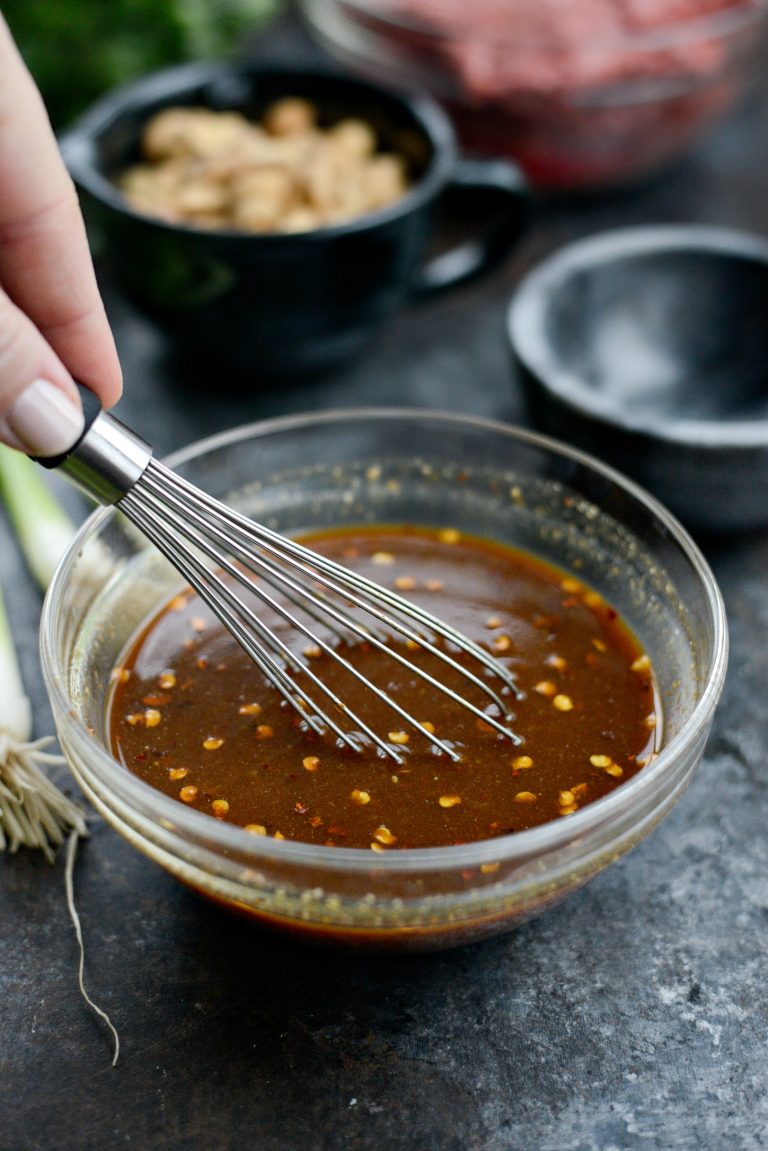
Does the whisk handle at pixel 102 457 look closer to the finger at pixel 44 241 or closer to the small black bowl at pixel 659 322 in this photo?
the finger at pixel 44 241

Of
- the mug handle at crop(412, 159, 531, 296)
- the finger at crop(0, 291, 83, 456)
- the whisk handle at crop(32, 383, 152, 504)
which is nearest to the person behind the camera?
the finger at crop(0, 291, 83, 456)

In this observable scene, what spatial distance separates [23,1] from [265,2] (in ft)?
1.81

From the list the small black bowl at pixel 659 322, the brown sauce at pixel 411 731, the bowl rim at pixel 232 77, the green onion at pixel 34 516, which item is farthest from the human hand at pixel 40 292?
the small black bowl at pixel 659 322

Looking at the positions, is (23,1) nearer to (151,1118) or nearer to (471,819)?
(471,819)

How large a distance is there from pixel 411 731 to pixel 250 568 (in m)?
0.24

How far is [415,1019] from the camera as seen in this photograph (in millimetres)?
1154

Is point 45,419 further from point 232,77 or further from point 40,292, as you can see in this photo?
point 232,77

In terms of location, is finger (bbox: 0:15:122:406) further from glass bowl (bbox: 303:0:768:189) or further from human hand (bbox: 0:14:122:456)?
glass bowl (bbox: 303:0:768:189)

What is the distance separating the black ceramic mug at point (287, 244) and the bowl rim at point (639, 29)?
166 millimetres

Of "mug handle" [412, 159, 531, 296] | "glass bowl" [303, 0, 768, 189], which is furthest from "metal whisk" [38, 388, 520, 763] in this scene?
"glass bowl" [303, 0, 768, 189]

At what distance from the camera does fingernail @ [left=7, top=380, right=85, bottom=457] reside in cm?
97

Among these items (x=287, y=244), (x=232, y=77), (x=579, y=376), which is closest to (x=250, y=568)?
(x=287, y=244)

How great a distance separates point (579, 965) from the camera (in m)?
1.21

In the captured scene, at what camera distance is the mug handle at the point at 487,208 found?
79.0 inches
